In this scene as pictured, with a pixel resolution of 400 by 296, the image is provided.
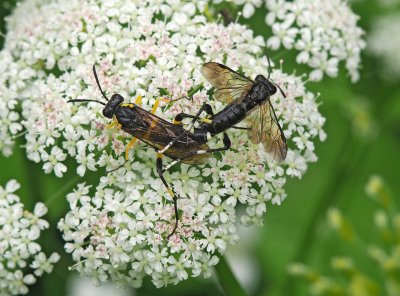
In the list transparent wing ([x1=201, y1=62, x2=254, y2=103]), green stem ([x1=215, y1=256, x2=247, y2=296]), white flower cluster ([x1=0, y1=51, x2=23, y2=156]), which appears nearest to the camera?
transparent wing ([x1=201, y1=62, x2=254, y2=103])

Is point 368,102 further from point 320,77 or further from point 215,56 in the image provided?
point 215,56

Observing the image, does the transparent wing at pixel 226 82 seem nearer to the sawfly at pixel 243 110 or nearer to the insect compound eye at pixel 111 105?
the sawfly at pixel 243 110

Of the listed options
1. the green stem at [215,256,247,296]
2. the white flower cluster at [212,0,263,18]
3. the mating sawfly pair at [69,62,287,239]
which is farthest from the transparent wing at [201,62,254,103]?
the green stem at [215,256,247,296]

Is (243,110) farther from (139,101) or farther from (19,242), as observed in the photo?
(19,242)

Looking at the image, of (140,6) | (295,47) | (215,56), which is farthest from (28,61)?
(295,47)

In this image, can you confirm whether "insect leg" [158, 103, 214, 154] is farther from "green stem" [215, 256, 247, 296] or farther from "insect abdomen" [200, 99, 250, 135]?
"green stem" [215, 256, 247, 296]

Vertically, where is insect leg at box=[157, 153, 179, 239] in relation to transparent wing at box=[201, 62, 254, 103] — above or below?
below
